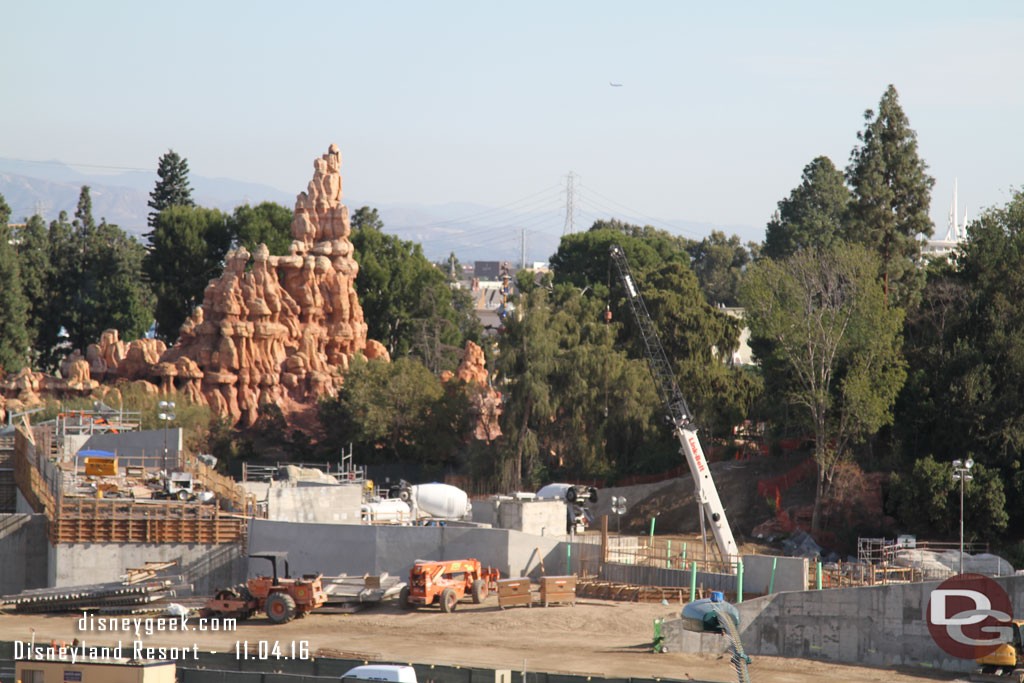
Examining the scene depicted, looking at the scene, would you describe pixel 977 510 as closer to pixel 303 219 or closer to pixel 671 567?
pixel 671 567

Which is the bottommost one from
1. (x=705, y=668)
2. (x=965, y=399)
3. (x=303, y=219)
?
(x=705, y=668)

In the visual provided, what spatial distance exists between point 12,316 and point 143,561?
163 feet

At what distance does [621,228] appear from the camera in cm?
16225

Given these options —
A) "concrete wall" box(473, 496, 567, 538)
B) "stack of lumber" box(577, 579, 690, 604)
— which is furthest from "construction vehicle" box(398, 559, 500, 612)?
"concrete wall" box(473, 496, 567, 538)

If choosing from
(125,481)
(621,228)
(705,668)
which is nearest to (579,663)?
(705,668)

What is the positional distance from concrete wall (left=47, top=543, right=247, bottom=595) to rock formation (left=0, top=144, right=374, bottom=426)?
28.7 metres

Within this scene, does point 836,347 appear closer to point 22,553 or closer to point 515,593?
point 515,593

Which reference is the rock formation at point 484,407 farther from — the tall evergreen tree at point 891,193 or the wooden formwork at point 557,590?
the wooden formwork at point 557,590

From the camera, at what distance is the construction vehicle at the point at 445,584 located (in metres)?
42.2

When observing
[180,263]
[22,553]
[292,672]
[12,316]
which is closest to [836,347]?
[22,553]

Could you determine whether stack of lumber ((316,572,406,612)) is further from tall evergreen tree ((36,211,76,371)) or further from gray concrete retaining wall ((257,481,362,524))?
tall evergreen tree ((36,211,76,371))

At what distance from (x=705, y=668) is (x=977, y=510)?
80.4 ft

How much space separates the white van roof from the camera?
2592 centimetres

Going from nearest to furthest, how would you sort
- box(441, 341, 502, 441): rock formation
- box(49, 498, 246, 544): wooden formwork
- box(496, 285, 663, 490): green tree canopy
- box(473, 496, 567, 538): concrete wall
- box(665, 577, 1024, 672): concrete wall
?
box(665, 577, 1024, 672): concrete wall < box(49, 498, 246, 544): wooden formwork < box(473, 496, 567, 538): concrete wall < box(496, 285, 663, 490): green tree canopy < box(441, 341, 502, 441): rock formation
